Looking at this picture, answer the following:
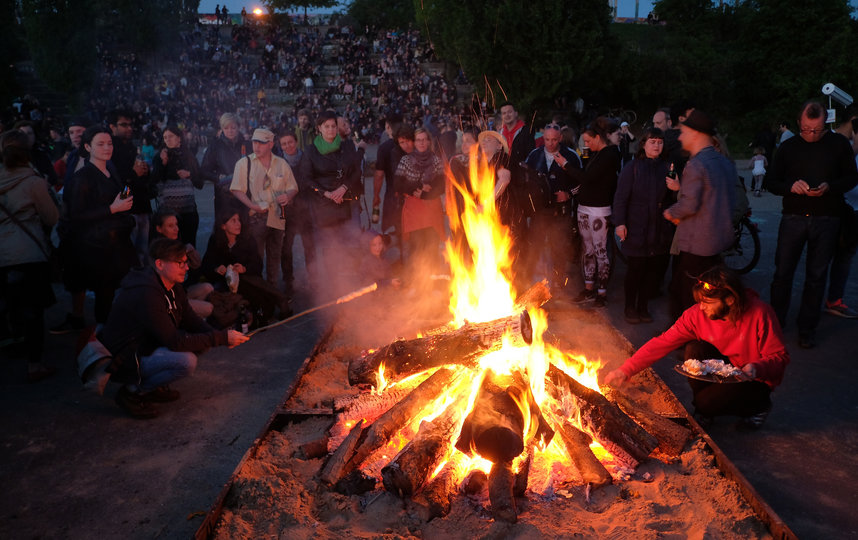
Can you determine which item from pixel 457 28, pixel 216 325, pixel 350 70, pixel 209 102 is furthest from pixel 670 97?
pixel 216 325

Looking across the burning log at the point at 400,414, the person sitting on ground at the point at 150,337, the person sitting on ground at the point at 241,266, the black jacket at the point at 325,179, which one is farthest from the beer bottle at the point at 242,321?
the burning log at the point at 400,414

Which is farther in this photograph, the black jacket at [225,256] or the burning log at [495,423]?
the black jacket at [225,256]

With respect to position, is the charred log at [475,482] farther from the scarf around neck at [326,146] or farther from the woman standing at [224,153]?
the woman standing at [224,153]

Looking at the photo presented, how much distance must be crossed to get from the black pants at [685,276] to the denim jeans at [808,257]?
2.63 feet

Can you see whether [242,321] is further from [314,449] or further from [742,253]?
[742,253]

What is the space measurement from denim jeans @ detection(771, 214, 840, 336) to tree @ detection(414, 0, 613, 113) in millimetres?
19079

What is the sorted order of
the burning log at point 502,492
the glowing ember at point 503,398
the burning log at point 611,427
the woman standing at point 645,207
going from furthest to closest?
the woman standing at point 645,207, the burning log at point 611,427, the glowing ember at point 503,398, the burning log at point 502,492

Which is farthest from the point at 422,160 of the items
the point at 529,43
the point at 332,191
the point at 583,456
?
the point at 529,43

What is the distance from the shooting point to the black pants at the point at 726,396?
4.37m

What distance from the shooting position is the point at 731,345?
4.49 m

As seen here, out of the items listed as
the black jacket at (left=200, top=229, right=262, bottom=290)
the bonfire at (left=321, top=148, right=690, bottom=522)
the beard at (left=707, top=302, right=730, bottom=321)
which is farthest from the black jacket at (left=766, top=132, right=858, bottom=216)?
the black jacket at (left=200, top=229, right=262, bottom=290)

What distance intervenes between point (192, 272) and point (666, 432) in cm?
506

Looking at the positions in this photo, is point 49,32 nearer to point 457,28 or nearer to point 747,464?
point 457,28

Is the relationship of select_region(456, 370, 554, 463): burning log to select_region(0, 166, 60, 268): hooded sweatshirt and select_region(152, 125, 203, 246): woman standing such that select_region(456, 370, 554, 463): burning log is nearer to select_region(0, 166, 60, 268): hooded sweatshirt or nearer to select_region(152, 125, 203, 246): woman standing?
select_region(0, 166, 60, 268): hooded sweatshirt
